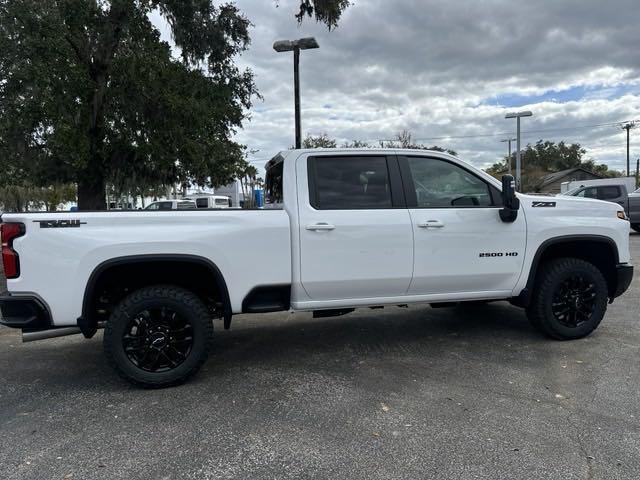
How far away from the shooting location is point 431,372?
4.23 metres

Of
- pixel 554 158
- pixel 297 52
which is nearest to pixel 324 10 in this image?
pixel 297 52

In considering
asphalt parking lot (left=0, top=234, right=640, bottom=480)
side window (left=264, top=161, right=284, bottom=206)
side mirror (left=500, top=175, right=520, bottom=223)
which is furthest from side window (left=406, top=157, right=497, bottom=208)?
asphalt parking lot (left=0, top=234, right=640, bottom=480)

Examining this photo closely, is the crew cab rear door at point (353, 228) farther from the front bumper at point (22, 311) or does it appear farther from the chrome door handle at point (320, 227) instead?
the front bumper at point (22, 311)

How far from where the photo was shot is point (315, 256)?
4.13m

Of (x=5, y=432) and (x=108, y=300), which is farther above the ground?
(x=108, y=300)

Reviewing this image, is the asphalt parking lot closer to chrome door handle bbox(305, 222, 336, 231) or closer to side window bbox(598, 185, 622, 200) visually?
chrome door handle bbox(305, 222, 336, 231)

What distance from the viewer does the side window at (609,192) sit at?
16656 mm

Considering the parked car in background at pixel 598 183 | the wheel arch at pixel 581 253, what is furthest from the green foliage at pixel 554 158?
the wheel arch at pixel 581 253

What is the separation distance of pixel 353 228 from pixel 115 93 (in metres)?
9.20

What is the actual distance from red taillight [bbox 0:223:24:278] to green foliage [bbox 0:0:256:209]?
7525 millimetres

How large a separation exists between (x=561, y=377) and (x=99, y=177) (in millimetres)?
11890

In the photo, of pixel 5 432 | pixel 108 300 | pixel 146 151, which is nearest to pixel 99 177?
pixel 146 151

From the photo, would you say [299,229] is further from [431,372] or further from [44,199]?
[44,199]

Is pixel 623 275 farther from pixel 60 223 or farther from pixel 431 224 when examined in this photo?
pixel 60 223
